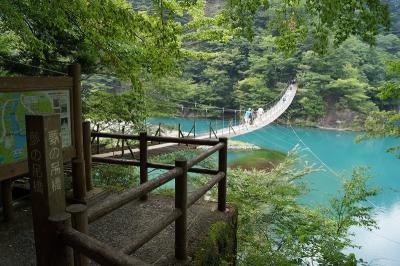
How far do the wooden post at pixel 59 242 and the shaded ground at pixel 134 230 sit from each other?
0.79m

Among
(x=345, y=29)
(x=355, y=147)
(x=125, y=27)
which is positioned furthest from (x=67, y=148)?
(x=355, y=147)

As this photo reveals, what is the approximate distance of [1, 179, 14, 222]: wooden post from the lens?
214cm

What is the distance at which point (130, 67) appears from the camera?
3506 millimetres

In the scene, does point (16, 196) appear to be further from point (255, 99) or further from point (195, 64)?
point (195, 64)

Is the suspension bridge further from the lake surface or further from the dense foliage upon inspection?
the dense foliage

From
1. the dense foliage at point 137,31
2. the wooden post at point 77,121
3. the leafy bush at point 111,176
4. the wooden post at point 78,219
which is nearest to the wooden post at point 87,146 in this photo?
the wooden post at point 77,121

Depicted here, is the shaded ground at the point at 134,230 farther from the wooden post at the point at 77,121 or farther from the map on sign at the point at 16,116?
the map on sign at the point at 16,116

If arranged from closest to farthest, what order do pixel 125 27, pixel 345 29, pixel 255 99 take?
pixel 345 29 → pixel 125 27 → pixel 255 99

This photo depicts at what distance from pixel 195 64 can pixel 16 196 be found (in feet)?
72.5

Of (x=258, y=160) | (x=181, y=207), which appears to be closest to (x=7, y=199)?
(x=181, y=207)

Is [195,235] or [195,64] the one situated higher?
[195,64]

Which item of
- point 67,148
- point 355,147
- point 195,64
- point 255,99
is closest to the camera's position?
point 67,148

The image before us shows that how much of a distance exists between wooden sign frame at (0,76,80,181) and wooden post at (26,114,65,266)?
1.13 metres

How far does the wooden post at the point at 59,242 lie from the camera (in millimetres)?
874
